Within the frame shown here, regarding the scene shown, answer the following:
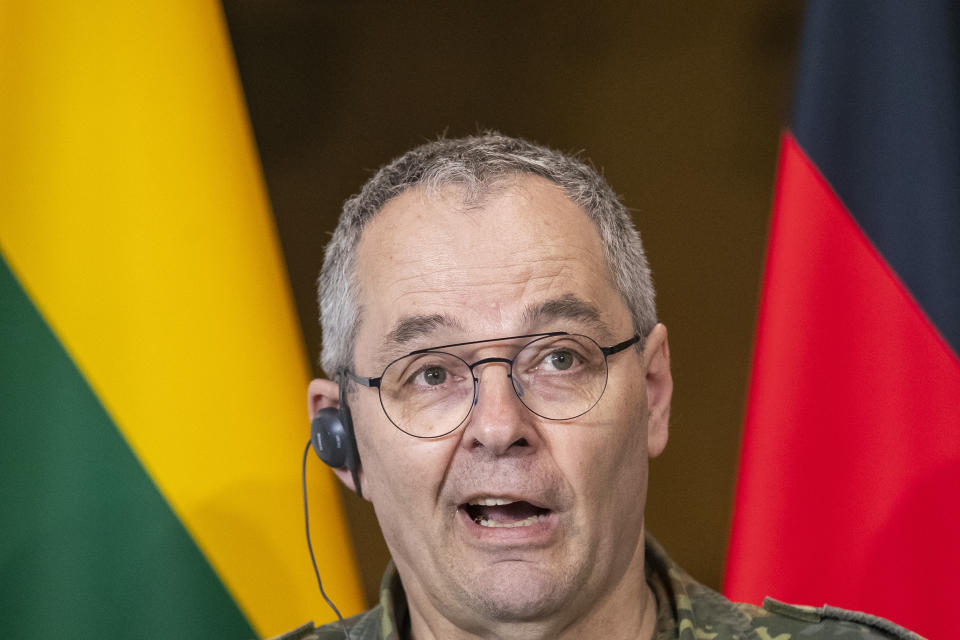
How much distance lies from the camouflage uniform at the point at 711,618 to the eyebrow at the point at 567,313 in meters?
0.47

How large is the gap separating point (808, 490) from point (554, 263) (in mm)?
841

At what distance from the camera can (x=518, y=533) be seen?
1.45 m

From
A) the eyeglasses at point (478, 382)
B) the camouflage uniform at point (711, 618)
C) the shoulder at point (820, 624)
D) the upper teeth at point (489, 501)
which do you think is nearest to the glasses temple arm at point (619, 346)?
the eyeglasses at point (478, 382)

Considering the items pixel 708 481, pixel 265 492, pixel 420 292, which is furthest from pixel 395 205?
pixel 708 481

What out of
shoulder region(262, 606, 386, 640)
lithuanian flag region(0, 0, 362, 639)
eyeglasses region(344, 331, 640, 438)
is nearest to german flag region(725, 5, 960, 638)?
eyeglasses region(344, 331, 640, 438)

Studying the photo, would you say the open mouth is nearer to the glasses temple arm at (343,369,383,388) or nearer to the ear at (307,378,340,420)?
the glasses temple arm at (343,369,383,388)

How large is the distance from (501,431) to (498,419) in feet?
0.06

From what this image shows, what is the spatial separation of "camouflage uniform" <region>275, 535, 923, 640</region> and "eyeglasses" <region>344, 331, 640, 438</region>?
40 centimetres

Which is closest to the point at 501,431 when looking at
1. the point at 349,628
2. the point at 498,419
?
the point at 498,419

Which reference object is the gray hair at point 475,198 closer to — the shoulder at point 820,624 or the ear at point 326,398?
the ear at point 326,398

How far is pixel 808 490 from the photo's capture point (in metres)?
2.02

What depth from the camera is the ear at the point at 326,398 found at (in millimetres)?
1704

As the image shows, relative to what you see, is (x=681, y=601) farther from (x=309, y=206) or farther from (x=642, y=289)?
(x=309, y=206)

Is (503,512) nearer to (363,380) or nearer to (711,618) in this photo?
(363,380)
